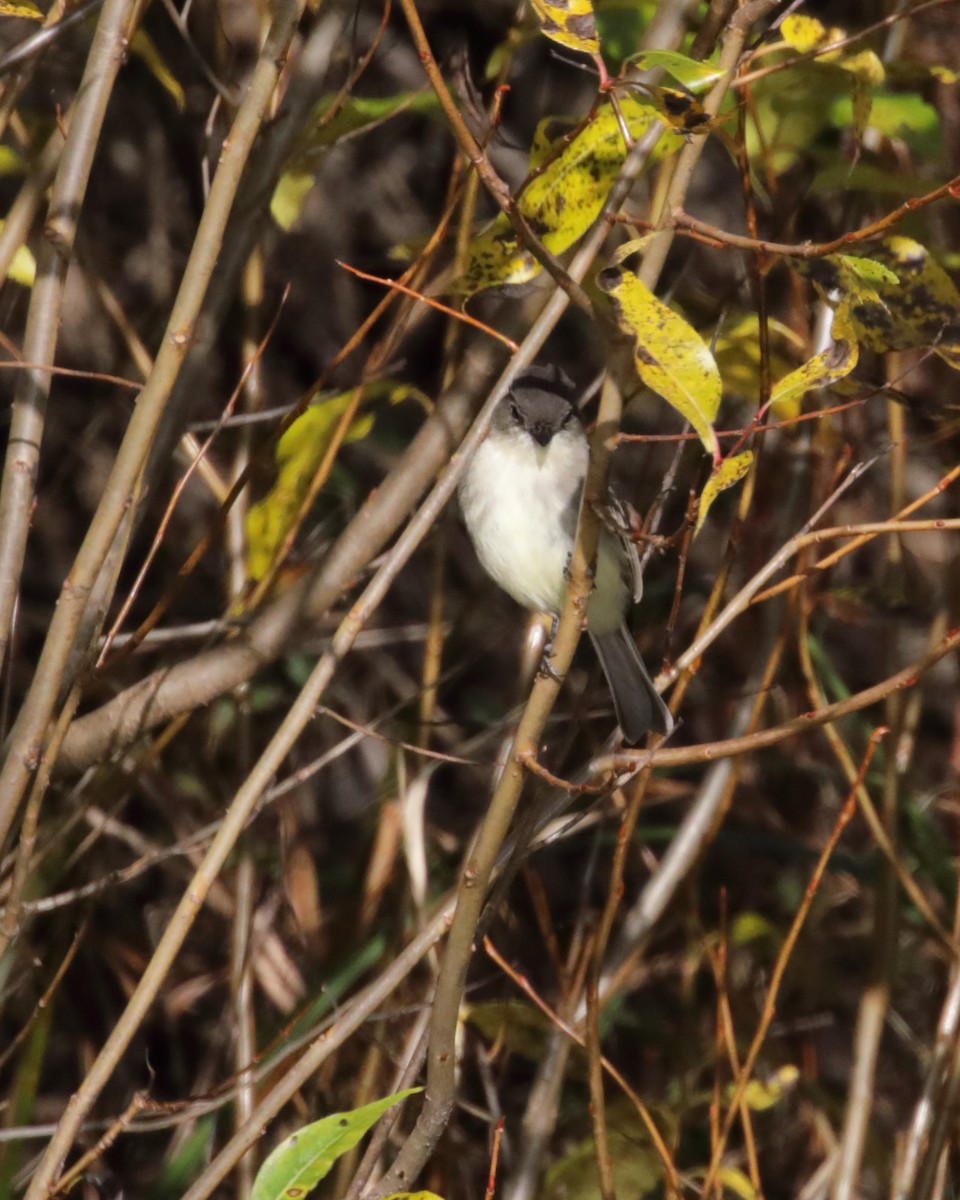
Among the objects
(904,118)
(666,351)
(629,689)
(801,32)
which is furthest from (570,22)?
(629,689)

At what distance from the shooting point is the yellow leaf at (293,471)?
209cm

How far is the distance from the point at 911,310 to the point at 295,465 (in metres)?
0.87

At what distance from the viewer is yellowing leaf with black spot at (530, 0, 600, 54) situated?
1245 mm

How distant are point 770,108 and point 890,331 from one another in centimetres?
53

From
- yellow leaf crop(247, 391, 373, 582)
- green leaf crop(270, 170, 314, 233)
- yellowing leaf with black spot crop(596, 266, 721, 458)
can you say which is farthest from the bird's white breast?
yellowing leaf with black spot crop(596, 266, 721, 458)

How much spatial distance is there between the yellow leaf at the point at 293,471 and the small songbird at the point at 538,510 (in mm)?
570

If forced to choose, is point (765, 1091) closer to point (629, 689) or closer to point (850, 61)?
point (629, 689)

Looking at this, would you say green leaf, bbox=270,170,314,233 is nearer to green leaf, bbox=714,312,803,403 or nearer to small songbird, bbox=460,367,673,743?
green leaf, bbox=714,312,803,403

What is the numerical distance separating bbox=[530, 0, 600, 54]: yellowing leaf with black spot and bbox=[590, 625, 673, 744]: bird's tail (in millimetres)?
1016

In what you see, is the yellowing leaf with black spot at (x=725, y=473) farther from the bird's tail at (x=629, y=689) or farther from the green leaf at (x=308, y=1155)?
the bird's tail at (x=629, y=689)

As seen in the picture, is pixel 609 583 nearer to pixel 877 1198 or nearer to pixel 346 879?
pixel 346 879

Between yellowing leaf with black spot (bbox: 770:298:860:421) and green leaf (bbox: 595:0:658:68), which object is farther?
green leaf (bbox: 595:0:658:68)

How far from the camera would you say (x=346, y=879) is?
3.55m

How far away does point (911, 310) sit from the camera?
1.79 meters
